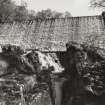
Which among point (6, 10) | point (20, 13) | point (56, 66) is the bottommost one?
point (56, 66)

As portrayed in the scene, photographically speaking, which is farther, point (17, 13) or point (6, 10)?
point (17, 13)

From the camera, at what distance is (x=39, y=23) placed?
24.6 metres

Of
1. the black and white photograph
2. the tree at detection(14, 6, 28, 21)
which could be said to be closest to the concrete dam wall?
the black and white photograph

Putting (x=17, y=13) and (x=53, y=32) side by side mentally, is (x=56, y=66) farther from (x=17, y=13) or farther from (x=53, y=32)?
(x=17, y=13)

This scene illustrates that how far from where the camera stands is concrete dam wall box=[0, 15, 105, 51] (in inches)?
827

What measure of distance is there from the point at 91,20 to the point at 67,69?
7.69m

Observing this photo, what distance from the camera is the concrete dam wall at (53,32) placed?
21.0 meters

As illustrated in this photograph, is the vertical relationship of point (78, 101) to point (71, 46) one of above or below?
below

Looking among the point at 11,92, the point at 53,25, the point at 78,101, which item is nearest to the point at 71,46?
the point at 78,101

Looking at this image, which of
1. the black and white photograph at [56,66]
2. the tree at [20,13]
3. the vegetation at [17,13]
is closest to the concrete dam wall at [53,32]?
the black and white photograph at [56,66]

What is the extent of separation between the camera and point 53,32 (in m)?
22.8

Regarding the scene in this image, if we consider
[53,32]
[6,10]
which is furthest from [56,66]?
[6,10]

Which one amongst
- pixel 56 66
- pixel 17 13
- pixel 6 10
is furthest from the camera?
pixel 17 13

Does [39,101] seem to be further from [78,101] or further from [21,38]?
[21,38]
